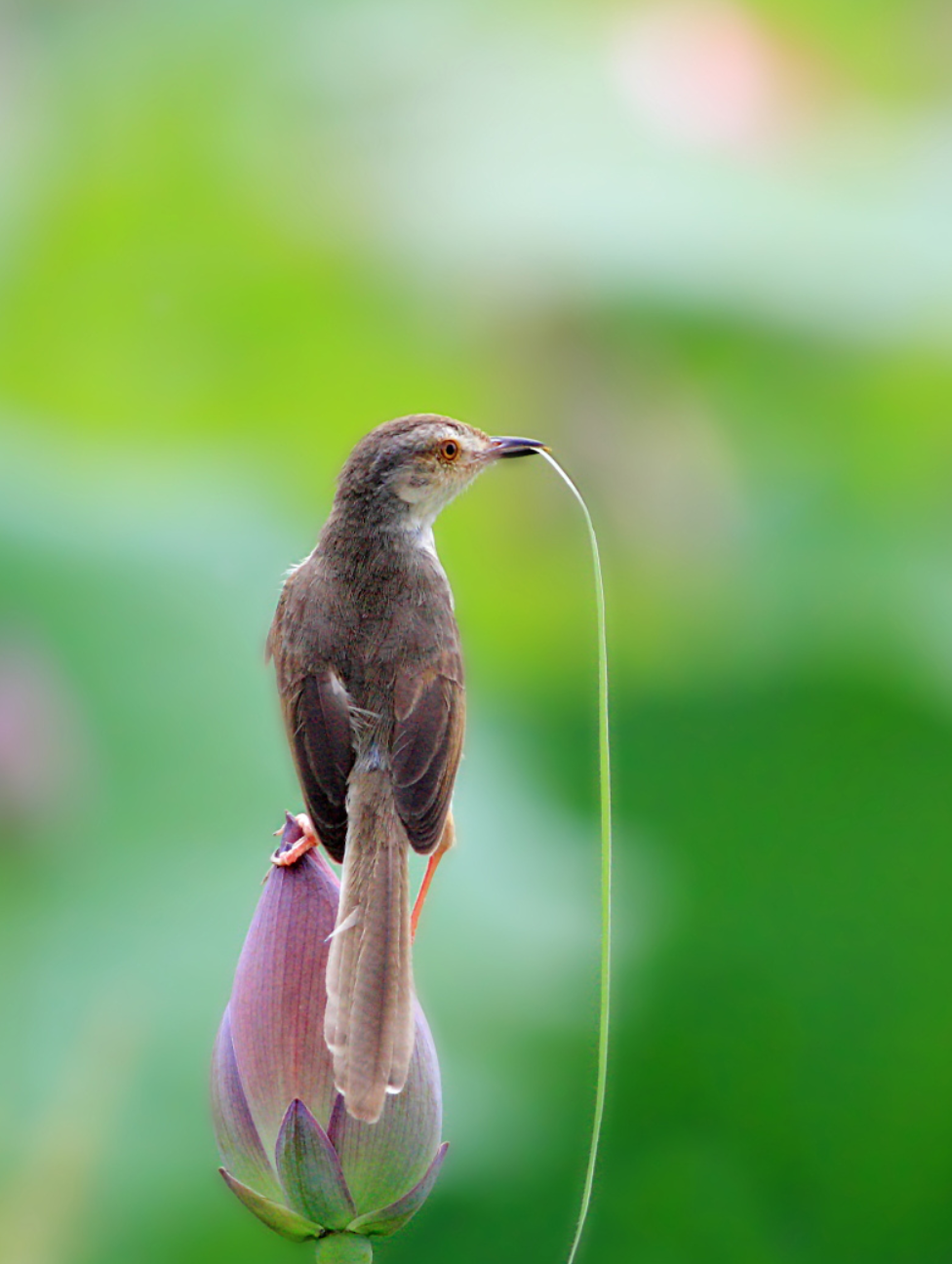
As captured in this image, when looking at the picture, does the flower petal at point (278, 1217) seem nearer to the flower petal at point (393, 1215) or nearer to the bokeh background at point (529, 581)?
the flower petal at point (393, 1215)

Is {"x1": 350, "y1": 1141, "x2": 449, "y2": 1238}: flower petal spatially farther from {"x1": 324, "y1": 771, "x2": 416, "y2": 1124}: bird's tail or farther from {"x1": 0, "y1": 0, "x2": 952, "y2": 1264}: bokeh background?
{"x1": 0, "y1": 0, "x2": 952, "y2": 1264}: bokeh background

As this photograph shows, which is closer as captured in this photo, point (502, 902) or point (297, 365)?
point (502, 902)

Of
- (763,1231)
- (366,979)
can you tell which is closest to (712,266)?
(763,1231)

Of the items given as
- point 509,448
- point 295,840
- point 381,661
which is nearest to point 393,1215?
point 295,840

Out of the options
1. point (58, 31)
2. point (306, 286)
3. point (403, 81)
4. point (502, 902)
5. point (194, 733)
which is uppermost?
point (58, 31)

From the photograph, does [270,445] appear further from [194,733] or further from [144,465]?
[194,733]

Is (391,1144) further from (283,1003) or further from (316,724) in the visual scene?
(316,724)

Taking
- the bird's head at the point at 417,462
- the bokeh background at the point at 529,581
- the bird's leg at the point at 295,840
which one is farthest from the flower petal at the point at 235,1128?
the bokeh background at the point at 529,581
